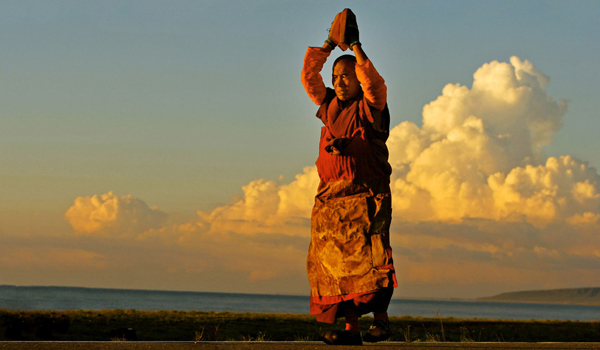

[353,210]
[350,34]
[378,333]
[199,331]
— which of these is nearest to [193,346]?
[378,333]

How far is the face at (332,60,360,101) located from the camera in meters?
7.86

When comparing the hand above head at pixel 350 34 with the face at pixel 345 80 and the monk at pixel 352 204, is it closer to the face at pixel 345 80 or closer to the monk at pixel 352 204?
the monk at pixel 352 204

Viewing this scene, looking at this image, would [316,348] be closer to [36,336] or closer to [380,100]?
[380,100]

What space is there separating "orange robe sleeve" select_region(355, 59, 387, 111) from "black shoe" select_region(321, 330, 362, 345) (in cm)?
266

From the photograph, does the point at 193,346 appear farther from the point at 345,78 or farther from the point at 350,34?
the point at 350,34

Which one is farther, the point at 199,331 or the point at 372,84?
the point at 199,331

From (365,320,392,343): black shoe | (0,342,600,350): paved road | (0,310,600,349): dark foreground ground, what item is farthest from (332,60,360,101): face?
(0,310,600,349): dark foreground ground

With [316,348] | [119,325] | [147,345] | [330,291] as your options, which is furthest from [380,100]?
[119,325]

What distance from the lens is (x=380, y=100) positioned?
752cm

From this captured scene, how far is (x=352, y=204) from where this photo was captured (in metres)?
7.52

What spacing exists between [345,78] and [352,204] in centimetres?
159

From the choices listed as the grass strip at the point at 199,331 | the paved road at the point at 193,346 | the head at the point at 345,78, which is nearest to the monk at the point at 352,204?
the head at the point at 345,78

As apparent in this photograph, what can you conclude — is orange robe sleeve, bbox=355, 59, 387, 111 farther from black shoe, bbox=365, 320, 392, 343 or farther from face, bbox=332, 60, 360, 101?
black shoe, bbox=365, 320, 392, 343

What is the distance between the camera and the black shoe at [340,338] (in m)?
7.12
